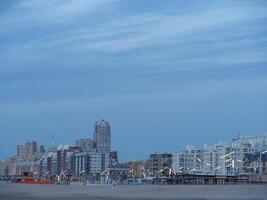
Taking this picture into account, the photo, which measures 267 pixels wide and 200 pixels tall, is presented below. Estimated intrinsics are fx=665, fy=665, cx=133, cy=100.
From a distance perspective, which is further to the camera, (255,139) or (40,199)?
(255,139)

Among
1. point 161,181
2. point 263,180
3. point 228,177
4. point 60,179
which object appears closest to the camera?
point 263,180

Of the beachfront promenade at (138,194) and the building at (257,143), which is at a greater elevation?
the building at (257,143)

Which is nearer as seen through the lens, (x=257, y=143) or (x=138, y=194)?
(x=138, y=194)

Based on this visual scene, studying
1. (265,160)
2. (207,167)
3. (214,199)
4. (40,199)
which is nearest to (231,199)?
(214,199)

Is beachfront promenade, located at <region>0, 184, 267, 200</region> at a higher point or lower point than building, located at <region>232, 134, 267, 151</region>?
lower

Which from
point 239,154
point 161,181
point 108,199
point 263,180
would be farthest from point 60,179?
point 108,199

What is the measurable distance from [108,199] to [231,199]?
10.0 meters

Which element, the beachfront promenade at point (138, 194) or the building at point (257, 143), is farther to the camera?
the building at point (257, 143)

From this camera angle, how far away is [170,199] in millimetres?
53656

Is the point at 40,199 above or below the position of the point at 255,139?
below

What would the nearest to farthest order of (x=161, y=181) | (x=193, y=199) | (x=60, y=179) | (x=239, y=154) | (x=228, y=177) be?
(x=193, y=199)
(x=228, y=177)
(x=161, y=181)
(x=239, y=154)
(x=60, y=179)

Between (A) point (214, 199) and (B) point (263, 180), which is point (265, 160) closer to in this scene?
(B) point (263, 180)

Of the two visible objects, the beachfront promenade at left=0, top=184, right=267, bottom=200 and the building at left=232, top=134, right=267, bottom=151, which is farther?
the building at left=232, top=134, right=267, bottom=151

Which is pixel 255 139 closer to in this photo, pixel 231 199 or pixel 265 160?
pixel 265 160
